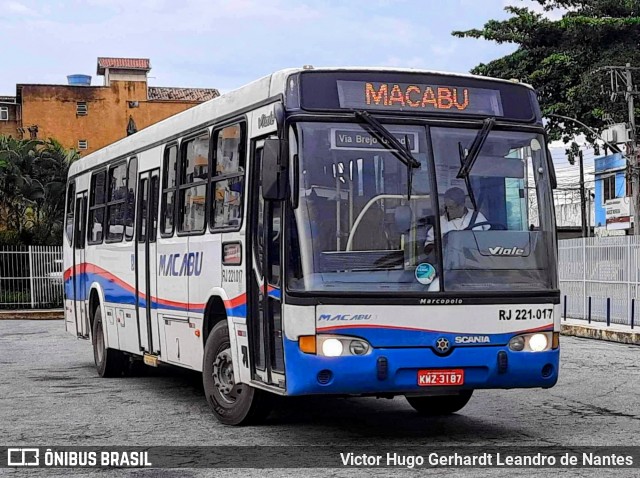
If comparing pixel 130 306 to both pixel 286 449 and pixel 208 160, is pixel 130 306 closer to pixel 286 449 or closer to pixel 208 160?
pixel 208 160

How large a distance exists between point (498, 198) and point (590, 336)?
Answer: 616 inches

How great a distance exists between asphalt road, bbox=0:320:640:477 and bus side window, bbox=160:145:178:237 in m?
1.92

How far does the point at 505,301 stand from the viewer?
9.12 meters

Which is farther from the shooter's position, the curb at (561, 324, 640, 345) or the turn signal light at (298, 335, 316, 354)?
the curb at (561, 324, 640, 345)

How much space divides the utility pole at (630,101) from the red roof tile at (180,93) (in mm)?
30104

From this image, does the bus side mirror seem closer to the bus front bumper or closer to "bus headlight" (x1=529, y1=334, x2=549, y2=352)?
the bus front bumper

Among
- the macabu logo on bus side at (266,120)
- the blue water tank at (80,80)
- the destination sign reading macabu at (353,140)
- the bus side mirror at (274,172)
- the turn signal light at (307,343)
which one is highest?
the blue water tank at (80,80)

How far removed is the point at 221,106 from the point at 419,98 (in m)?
2.23

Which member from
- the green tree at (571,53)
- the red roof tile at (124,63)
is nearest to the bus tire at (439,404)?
the green tree at (571,53)

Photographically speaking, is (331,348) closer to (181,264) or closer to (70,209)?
(181,264)

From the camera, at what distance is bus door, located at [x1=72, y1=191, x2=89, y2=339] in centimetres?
1633

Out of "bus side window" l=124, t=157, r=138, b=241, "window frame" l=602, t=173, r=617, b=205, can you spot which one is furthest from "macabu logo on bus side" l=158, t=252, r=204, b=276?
"window frame" l=602, t=173, r=617, b=205

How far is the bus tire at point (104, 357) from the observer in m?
15.1

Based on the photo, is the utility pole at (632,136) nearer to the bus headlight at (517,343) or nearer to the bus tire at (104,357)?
the bus tire at (104,357)
